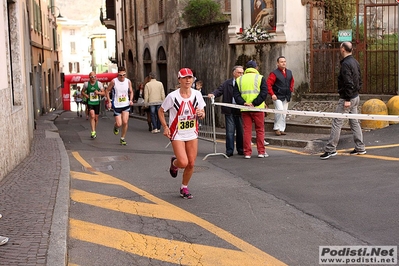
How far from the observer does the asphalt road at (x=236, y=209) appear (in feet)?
20.5

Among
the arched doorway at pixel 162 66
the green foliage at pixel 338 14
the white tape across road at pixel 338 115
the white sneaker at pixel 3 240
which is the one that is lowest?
the white sneaker at pixel 3 240

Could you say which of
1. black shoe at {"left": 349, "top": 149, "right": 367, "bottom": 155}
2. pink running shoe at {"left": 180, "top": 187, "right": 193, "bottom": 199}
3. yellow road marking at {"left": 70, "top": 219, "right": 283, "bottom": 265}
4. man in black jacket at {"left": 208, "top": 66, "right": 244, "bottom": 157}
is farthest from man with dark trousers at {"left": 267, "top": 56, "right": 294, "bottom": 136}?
yellow road marking at {"left": 70, "top": 219, "right": 283, "bottom": 265}

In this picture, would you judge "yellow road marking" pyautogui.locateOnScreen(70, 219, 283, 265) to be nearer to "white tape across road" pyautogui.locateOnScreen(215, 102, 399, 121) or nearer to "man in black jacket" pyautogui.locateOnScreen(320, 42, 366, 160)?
"white tape across road" pyautogui.locateOnScreen(215, 102, 399, 121)

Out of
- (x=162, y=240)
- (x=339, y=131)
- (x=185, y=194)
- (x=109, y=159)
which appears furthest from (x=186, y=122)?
(x=109, y=159)

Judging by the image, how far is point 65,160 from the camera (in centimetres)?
1205

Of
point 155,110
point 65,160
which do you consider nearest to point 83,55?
point 155,110

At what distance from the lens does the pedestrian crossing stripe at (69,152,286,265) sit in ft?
19.6

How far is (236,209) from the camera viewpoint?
792 cm

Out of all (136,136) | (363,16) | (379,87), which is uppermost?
(363,16)

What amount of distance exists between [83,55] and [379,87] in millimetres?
82431

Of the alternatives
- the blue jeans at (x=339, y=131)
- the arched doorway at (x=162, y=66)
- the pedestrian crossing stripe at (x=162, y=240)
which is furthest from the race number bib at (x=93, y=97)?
the arched doorway at (x=162, y=66)

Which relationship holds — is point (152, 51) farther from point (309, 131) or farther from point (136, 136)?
point (309, 131)

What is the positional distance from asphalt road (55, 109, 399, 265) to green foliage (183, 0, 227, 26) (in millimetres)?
14103

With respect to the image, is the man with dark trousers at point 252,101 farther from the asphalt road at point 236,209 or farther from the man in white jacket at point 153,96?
the man in white jacket at point 153,96
